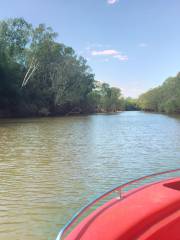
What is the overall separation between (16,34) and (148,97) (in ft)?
231

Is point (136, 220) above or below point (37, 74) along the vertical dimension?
below

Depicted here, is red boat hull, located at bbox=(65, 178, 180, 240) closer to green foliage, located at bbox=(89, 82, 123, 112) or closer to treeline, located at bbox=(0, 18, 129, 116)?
treeline, located at bbox=(0, 18, 129, 116)

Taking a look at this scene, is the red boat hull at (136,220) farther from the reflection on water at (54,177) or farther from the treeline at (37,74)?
the treeline at (37,74)

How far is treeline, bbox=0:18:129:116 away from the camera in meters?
44.5

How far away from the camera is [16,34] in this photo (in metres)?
45.9

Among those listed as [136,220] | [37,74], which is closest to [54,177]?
[136,220]

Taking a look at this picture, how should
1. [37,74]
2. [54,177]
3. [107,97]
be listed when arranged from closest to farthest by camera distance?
[54,177], [37,74], [107,97]

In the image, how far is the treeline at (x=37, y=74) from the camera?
4447 cm

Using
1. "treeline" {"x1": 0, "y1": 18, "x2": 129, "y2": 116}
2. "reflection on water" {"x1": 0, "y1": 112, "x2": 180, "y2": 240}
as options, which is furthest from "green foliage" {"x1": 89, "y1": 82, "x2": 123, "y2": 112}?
"reflection on water" {"x1": 0, "y1": 112, "x2": 180, "y2": 240}

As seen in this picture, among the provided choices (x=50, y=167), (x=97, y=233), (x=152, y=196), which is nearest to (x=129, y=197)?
(x=152, y=196)

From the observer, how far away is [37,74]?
54.7 m

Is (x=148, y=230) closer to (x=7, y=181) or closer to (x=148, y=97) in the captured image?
(x=7, y=181)

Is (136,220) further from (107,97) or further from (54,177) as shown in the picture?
(107,97)

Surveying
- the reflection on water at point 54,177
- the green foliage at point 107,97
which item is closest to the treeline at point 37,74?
the reflection on water at point 54,177
